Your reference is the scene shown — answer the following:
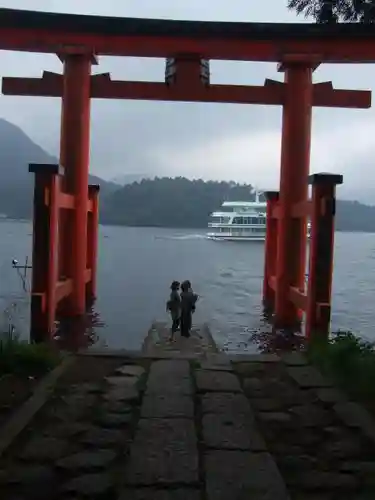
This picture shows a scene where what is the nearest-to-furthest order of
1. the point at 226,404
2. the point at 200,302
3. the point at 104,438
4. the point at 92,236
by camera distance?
the point at 104,438 < the point at 226,404 < the point at 92,236 < the point at 200,302

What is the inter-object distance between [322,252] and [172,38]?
365cm

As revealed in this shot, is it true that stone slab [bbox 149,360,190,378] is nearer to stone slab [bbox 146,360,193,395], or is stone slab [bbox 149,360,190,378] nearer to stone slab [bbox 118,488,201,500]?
stone slab [bbox 146,360,193,395]

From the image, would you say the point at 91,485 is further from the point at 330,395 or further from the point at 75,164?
the point at 75,164

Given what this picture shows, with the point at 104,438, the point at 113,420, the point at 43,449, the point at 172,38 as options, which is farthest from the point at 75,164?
the point at 43,449

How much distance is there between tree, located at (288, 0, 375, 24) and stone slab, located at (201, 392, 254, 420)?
8.06 feet

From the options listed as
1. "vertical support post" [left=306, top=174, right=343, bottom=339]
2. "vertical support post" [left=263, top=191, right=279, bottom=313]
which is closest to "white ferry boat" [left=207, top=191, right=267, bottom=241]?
"vertical support post" [left=263, top=191, right=279, bottom=313]

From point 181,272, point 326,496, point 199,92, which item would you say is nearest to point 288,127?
point 199,92

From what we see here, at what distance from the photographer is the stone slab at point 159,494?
245 cm

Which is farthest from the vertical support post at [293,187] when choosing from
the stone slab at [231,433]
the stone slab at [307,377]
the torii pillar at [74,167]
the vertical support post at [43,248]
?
the stone slab at [231,433]

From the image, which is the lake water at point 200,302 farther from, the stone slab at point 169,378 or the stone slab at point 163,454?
the stone slab at point 163,454

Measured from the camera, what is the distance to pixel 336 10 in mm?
4035

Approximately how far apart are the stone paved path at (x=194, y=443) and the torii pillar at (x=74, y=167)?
549 cm

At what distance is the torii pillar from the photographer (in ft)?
32.1

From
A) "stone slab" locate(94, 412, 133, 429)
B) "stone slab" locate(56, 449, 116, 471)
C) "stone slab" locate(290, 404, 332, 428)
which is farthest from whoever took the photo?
"stone slab" locate(290, 404, 332, 428)
